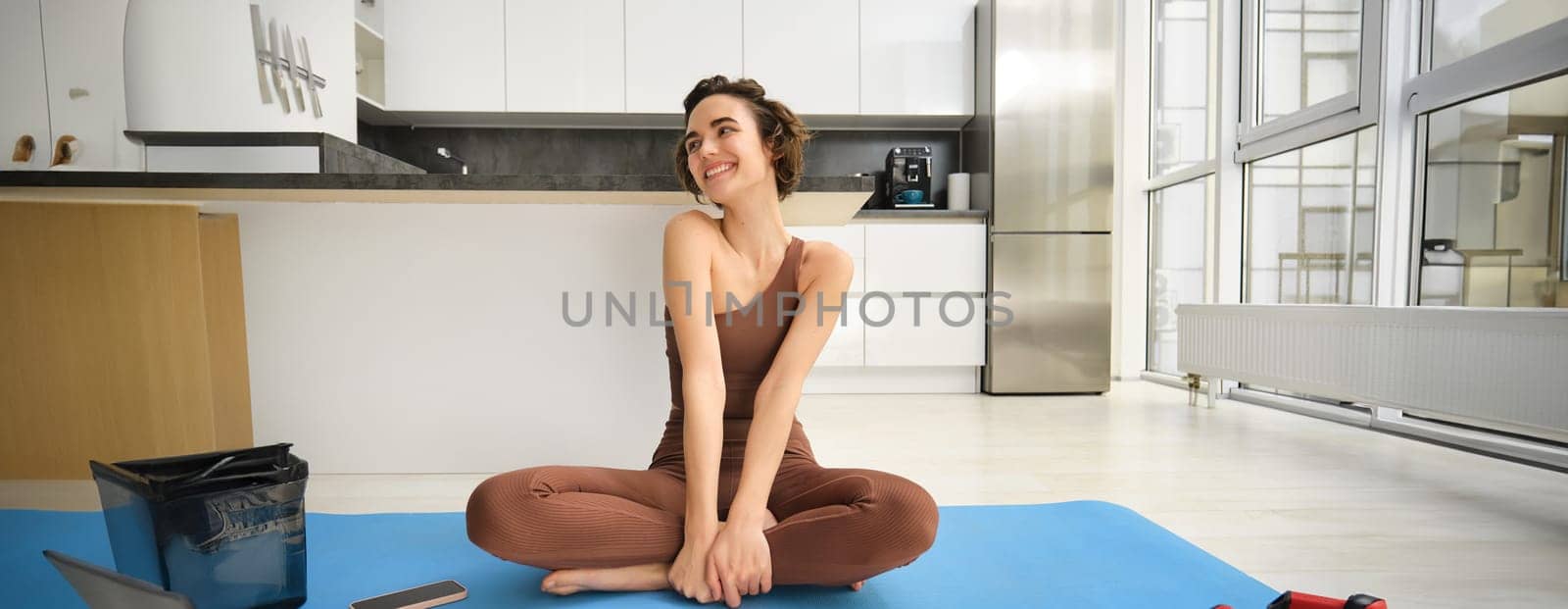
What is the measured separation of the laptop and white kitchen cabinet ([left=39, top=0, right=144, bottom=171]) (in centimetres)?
353

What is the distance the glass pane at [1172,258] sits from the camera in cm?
419

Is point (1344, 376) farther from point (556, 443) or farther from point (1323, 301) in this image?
point (556, 443)

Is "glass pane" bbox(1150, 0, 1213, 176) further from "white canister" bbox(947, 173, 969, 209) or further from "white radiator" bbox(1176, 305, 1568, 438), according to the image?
"white radiator" bbox(1176, 305, 1568, 438)

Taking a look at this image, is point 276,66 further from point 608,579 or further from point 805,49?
point 805,49

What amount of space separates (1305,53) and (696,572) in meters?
3.69

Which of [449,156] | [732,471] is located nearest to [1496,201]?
[732,471]

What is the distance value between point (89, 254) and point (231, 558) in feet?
4.27

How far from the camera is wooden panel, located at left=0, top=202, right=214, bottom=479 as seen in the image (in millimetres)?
1838

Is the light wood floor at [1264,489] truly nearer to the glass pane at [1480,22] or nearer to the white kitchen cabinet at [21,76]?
the glass pane at [1480,22]

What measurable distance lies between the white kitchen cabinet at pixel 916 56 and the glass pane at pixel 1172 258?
1.40 metres

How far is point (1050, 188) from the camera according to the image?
4.05m

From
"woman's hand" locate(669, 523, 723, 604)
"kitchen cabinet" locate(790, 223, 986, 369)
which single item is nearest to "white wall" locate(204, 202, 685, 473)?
"woman's hand" locate(669, 523, 723, 604)

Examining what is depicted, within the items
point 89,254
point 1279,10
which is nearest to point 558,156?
point 89,254

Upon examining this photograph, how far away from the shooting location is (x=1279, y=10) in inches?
138
